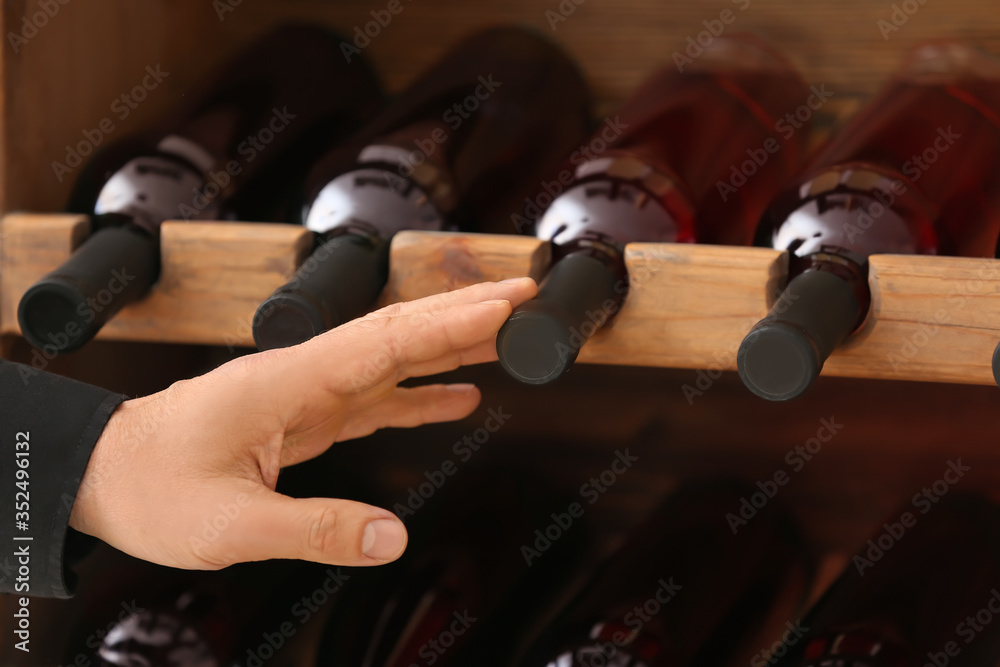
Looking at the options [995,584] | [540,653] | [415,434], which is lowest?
[540,653]

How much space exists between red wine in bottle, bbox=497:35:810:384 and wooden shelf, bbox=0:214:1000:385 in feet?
0.08

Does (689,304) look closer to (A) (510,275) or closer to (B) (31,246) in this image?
(A) (510,275)

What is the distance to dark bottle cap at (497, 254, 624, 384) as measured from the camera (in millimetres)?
422

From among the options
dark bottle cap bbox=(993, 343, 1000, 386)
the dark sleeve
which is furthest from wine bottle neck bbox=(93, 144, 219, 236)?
dark bottle cap bbox=(993, 343, 1000, 386)

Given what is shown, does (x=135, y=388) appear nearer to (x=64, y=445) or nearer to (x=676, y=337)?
(x=64, y=445)

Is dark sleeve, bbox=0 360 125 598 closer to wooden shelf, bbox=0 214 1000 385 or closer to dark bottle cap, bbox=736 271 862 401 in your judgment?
wooden shelf, bbox=0 214 1000 385

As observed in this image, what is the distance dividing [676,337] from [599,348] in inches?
1.6

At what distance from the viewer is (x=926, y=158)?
55 centimetres

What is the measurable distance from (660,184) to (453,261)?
5.4 inches

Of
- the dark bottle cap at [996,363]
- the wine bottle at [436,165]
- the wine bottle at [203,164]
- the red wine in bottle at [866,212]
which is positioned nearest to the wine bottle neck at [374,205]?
the wine bottle at [436,165]

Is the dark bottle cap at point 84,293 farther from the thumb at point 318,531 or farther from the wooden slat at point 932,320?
the wooden slat at point 932,320

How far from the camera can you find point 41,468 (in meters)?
0.48

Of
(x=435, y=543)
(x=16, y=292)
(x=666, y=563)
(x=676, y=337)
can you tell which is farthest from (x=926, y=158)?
(x=16, y=292)

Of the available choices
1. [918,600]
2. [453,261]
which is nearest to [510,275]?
[453,261]
